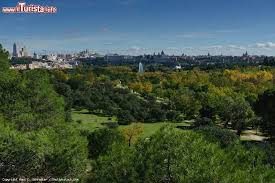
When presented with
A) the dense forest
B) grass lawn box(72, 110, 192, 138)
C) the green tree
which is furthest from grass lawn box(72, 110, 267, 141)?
the green tree

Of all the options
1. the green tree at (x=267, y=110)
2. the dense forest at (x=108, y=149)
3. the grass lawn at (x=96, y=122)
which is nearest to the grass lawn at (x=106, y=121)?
the grass lawn at (x=96, y=122)

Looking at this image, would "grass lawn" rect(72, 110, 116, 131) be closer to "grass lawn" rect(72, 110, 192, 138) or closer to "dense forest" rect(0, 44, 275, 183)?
"grass lawn" rect(72, 110, 192, 138)

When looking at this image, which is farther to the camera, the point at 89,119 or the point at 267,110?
the point at 89,119

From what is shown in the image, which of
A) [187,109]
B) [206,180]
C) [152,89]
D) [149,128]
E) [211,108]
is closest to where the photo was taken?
[206,180]

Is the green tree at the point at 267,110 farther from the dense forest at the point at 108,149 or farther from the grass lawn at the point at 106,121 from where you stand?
the grass lawn at the point at 106,121

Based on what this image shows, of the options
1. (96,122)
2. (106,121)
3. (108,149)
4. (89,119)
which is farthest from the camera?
(89,119)

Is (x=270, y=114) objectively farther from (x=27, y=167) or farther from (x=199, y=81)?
(x=199, y=81)

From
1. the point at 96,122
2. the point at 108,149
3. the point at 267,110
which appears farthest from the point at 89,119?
the point at 108,149

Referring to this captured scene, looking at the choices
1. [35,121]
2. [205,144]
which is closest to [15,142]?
[35,121]

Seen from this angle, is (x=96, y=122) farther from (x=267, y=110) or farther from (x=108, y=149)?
(x=108, y=149)

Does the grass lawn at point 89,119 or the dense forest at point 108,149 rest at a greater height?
the dense forest at point 108,149

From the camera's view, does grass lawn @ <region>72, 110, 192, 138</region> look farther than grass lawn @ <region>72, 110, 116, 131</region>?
No
